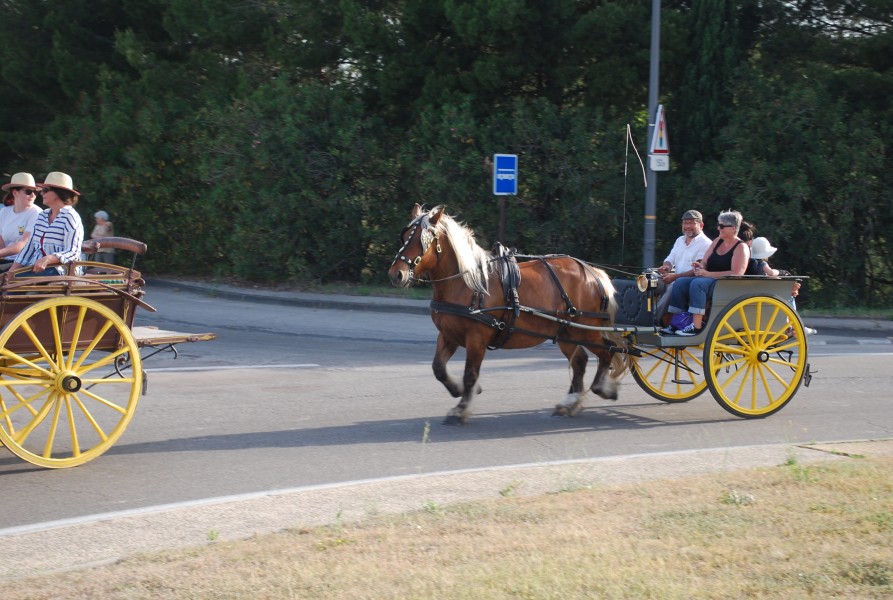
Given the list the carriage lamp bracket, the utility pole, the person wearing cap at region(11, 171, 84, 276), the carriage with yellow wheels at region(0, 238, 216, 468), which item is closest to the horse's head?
the carriage with yellow wheels at region(0, 238, 216, 468)

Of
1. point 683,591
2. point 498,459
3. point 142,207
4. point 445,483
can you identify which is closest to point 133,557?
point 445,483

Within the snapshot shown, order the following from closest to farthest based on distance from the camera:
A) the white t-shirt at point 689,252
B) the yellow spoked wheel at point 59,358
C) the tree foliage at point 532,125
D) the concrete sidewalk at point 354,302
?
the yellow spoked wheel at point 59,358, the white t-shirt at point 689,252, the concrete sidewalk at point 354,302, the tree foliage at point 532,125

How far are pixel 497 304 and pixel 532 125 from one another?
430 inches

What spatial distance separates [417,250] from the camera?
881 centimetres

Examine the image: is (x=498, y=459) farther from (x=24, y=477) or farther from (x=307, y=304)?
(x=307, y=304)

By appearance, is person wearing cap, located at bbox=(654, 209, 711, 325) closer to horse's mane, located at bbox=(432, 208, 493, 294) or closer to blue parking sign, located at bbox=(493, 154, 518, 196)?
horse's mane, located at bbox=(432, 208, 493, 294)

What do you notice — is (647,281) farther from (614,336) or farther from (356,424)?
(356,424)

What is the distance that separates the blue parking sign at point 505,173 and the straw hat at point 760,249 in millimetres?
8234

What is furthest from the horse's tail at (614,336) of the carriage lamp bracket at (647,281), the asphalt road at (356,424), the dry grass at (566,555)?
the dry grass at (566,555)

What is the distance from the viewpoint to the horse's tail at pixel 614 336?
31.9 feet

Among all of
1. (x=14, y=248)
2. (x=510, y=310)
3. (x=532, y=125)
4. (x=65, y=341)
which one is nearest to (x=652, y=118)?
(x=532, y=125)

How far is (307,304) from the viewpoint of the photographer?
19.0 metres

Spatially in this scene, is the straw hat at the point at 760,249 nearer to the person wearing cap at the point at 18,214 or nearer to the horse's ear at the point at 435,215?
the horse's ear at the point at 435,215

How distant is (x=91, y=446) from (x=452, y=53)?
14.2 m
